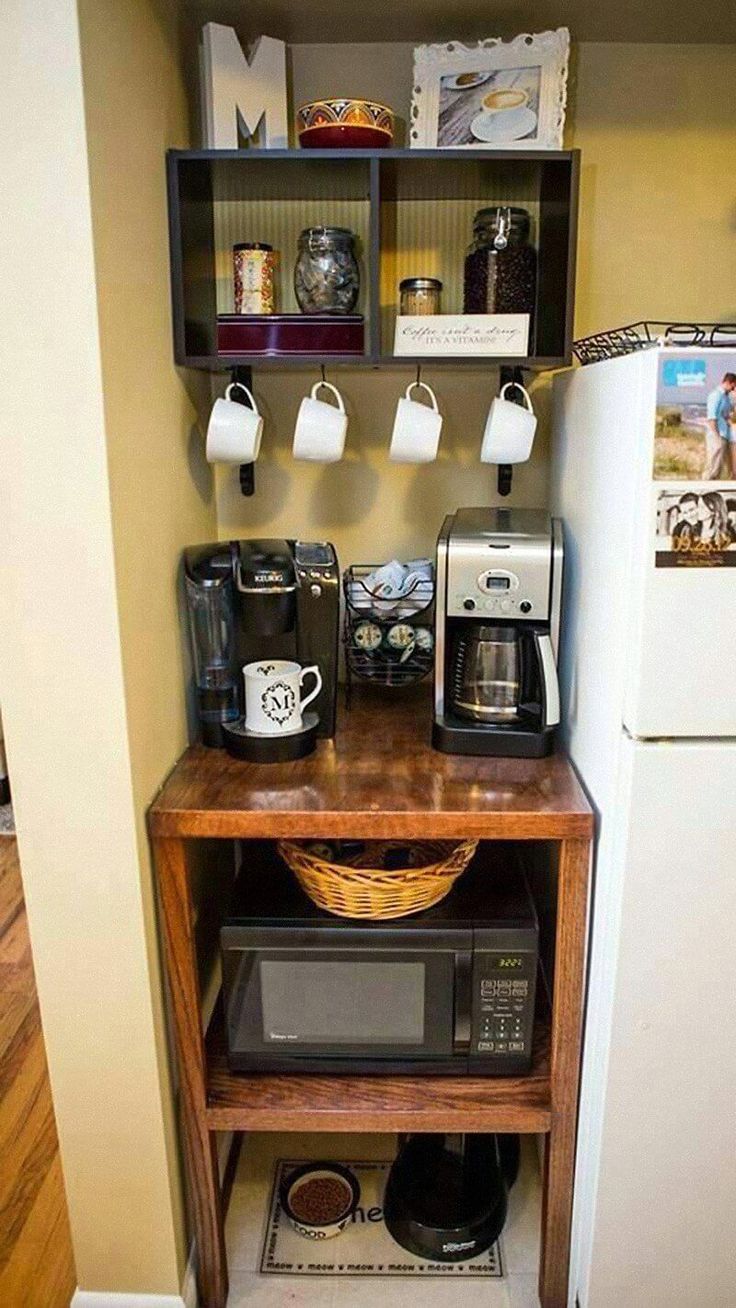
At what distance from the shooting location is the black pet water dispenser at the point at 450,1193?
1.59 metres

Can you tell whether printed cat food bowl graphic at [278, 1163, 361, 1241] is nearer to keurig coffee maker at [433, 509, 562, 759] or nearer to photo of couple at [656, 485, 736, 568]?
keurig coffee maker at [433, 509, 562, 759]

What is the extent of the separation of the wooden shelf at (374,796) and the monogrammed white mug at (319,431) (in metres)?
0.50

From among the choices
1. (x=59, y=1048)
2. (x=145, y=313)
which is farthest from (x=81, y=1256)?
(x=145, y=313)

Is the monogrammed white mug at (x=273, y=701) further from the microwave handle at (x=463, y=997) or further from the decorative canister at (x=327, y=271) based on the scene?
the decorative canister at (x=327, y=271)

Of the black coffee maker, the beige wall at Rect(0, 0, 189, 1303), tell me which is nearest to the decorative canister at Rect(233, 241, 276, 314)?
the black coffee maker

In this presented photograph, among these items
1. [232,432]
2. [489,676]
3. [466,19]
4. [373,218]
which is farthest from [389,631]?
[466,19]

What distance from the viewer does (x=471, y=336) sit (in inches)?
58.1

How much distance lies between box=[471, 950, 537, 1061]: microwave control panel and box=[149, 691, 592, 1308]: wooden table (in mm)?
47

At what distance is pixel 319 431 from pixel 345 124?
0.47 meters

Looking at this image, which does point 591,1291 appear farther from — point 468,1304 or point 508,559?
point 508,559

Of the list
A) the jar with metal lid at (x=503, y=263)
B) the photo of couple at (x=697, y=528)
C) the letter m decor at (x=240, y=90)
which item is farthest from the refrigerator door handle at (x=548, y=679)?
the letter m decor at (x=240, y=90)

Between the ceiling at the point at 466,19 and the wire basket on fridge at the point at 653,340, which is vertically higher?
the ceiling at the point at 466,19

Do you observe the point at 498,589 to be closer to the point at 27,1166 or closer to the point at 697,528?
the point at 697,528

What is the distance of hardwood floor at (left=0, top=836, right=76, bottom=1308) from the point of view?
5.19ft
